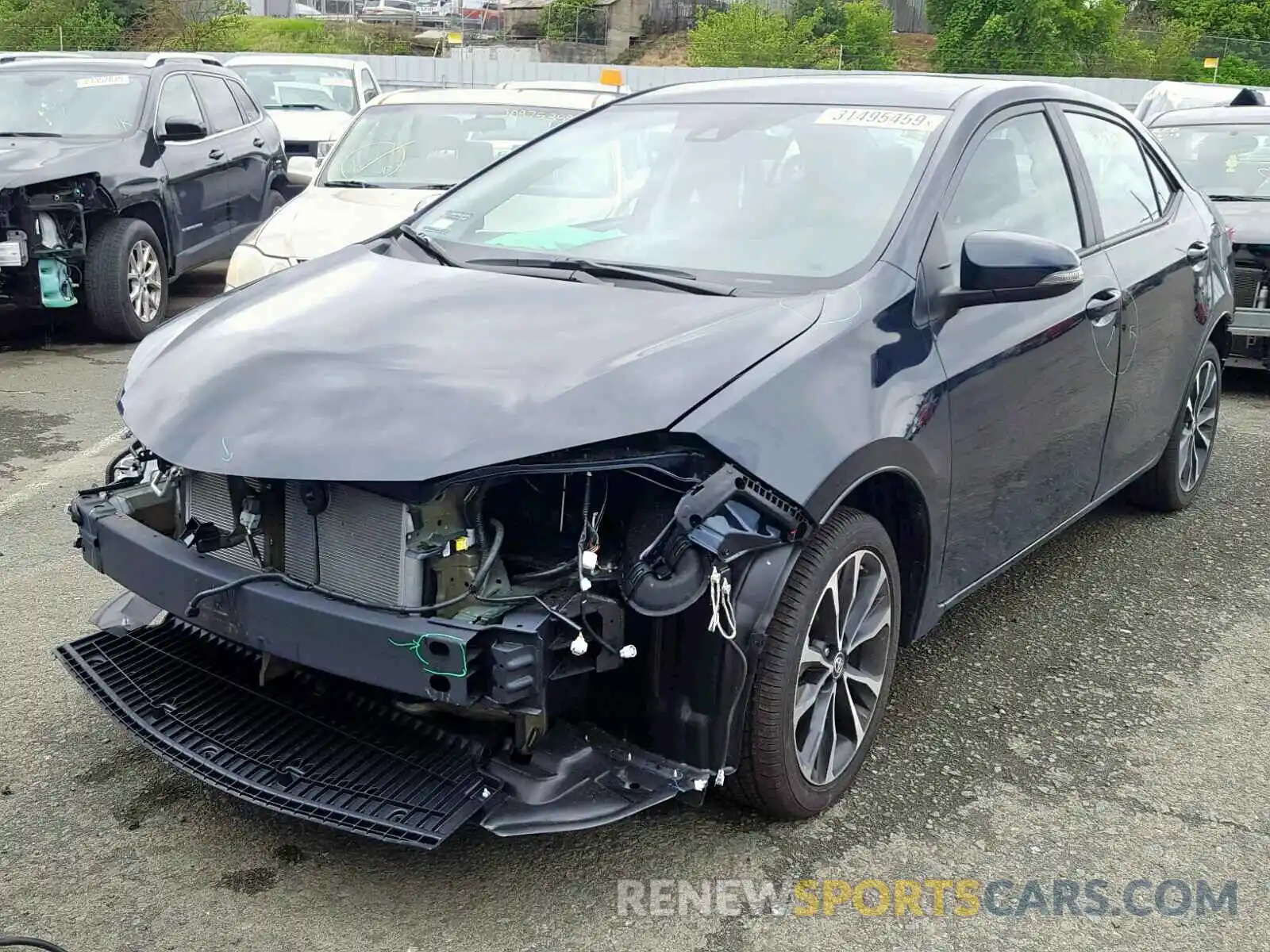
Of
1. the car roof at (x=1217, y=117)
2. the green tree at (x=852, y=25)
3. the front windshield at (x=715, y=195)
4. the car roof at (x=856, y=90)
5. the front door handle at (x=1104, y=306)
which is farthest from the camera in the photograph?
the green tree at (x=852, y=25)

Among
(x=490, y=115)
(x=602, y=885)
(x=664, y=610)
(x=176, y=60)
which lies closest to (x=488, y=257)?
(x=664, y=610)

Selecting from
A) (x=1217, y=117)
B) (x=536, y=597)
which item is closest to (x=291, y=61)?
(x=1217, y=117)

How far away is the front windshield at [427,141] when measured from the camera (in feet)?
26.2

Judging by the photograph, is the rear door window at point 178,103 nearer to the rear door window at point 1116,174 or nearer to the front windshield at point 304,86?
the front windshield at point 304,86

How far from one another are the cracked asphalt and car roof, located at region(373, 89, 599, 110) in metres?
5.05

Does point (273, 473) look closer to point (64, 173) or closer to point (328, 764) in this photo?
point (328, 764)

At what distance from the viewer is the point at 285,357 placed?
2.96 metres

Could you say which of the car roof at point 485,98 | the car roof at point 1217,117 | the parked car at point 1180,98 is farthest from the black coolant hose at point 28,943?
the parked car at point 1180,98

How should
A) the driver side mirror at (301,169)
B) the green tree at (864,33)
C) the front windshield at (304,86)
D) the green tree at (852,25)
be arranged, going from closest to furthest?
the driver side mirror at (301,169), the front windshield at (304,86), the green tree at (864,33), the green tree at (852,25)

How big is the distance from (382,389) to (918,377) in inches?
52.0

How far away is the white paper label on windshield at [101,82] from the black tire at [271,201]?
1520mm

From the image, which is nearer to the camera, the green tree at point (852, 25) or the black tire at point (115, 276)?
the black tire at point (115, 276)

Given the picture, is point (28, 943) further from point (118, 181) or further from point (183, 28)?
point (183, 28)

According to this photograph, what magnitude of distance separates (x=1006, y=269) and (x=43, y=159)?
22.2 feet
